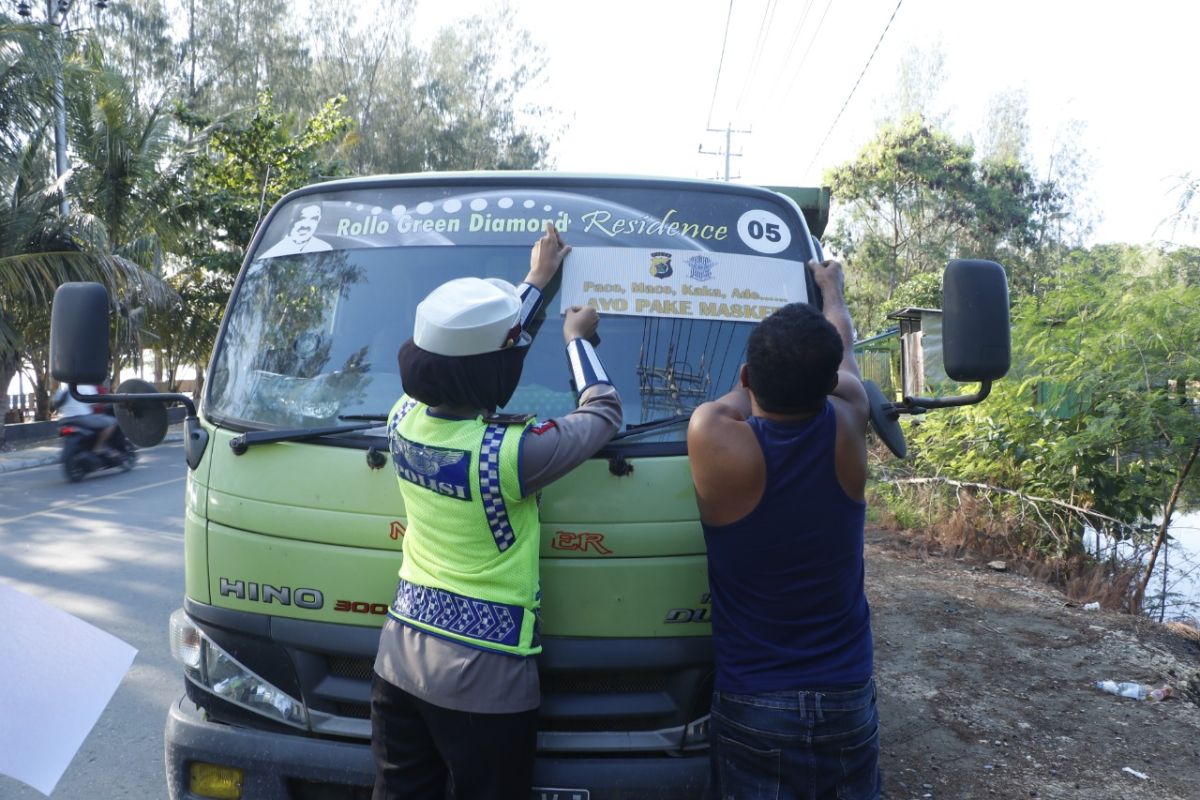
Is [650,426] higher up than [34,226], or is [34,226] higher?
[34,226]

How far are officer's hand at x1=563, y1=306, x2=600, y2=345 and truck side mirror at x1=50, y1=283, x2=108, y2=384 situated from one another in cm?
140

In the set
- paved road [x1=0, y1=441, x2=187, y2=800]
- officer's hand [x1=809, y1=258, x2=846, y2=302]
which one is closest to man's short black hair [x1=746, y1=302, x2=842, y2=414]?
officer's hand [x1=809, y1=258, x2=846, y2=302]

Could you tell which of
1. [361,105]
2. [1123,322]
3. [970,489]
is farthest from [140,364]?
[1123,322]

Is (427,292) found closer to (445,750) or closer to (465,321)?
(465,321)

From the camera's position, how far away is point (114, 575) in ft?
23.8

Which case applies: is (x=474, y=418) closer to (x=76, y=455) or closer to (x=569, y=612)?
(x=569, y=612)

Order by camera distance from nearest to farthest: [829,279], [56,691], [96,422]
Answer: [56,691] < [829,279] < [96,422]

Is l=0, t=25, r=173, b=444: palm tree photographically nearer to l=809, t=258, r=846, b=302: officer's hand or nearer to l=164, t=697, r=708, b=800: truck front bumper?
l=164, t=697, r=708, b=800: truck front bumper

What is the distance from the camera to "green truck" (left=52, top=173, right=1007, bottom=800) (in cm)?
263

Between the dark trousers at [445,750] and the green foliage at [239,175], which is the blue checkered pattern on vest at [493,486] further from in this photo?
the green foliage at [239,175]

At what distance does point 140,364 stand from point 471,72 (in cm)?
1966

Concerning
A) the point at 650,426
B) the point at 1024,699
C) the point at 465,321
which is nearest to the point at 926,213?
the point at 1024,699

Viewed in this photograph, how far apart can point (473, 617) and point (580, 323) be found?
89cm

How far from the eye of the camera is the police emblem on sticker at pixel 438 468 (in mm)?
2258
